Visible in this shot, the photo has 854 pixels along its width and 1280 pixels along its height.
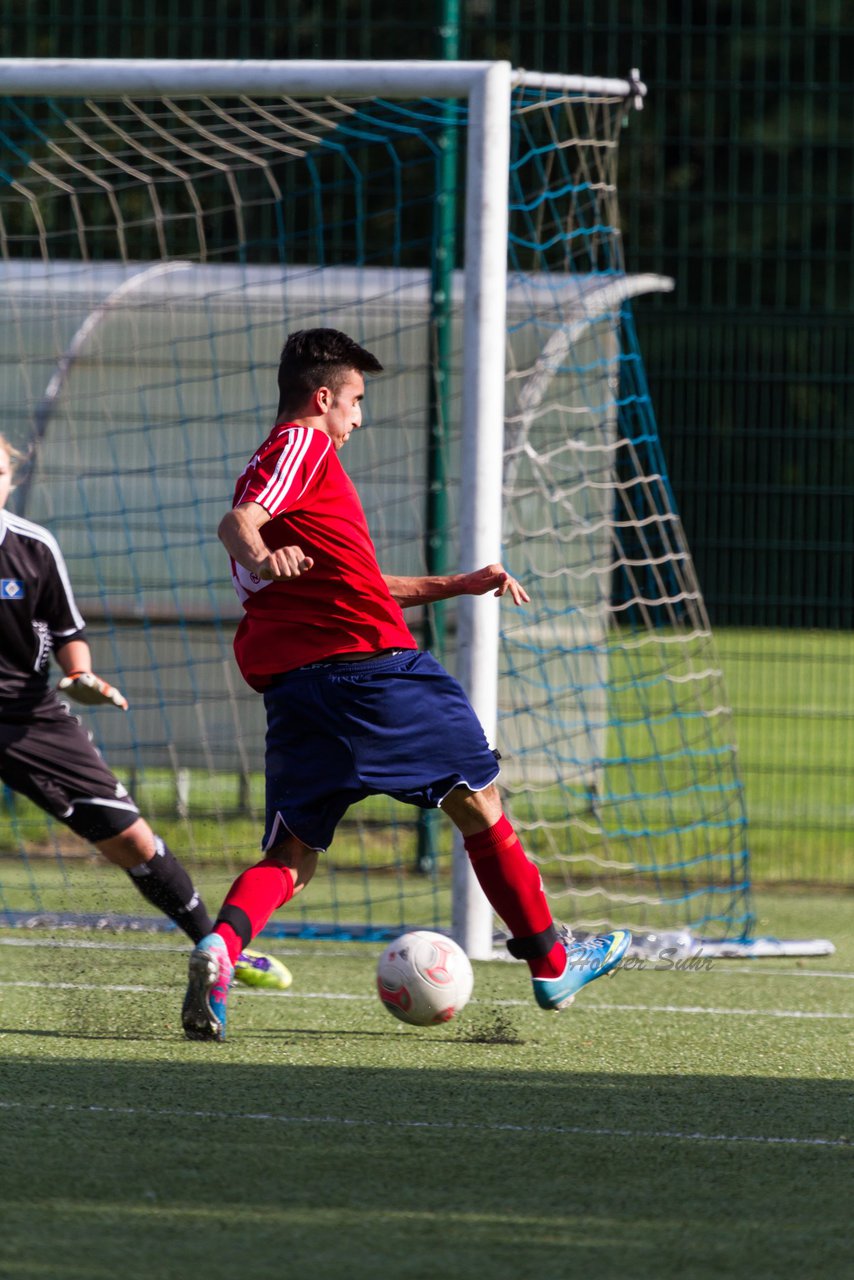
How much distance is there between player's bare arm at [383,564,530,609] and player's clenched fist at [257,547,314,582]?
0.59 meters

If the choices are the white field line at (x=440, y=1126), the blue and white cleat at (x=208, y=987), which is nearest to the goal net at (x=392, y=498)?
the blue and white cleat at (x=208, y=987)

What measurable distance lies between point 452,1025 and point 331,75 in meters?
3.18

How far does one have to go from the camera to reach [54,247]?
1352 centimetres

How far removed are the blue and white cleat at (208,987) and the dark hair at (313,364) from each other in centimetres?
139

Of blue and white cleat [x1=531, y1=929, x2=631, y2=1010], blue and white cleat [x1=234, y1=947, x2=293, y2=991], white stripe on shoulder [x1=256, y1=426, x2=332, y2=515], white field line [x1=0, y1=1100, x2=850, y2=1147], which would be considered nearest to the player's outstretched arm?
blue and white cleat [x1=234, y1=947, x2=293, y2=991]

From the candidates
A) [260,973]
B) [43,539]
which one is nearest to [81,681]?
[43,539]

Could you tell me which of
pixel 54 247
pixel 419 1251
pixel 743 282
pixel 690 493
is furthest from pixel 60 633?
pixel 743 282

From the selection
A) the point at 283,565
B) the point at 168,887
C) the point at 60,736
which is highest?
the point at 283,565

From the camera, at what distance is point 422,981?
4.33 m

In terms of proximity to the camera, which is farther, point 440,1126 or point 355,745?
point 355,745

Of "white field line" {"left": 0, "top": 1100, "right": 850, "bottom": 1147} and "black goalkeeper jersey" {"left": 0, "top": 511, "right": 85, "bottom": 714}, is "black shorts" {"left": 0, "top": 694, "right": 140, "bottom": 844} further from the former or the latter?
"white field line" {"left": 0, "top": 1100, "right": 850, "bottom": 1147}

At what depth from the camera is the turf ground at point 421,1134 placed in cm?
271

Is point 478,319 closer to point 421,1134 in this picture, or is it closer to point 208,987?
point 208,987

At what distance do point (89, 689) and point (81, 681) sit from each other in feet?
0.11
